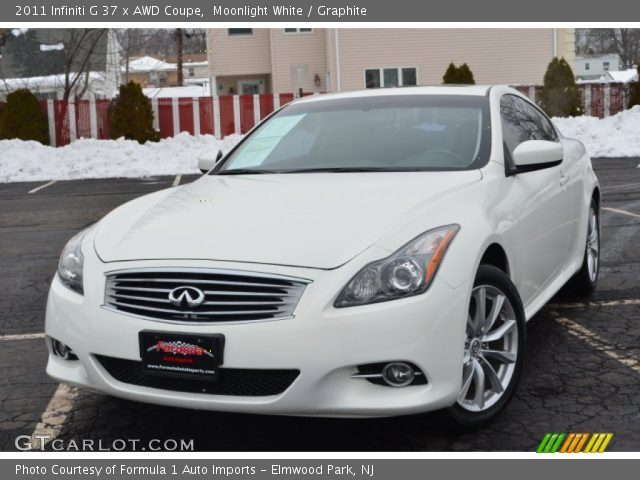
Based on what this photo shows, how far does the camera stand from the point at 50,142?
75.9 feet

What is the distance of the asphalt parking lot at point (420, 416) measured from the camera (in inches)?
153

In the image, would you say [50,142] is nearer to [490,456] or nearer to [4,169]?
[4,169]

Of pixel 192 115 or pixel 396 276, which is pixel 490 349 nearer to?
pixel 396 276

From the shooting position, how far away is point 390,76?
3334 cm

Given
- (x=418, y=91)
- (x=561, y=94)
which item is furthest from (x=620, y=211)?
(x=561, y=94)

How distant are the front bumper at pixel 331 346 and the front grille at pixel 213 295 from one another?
40mm

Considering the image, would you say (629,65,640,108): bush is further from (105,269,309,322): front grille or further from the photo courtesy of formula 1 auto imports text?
(105,269,309,322): front grille

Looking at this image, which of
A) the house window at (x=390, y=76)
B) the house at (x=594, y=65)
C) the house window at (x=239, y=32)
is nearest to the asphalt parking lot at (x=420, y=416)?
the house window at (x=390, y=76)

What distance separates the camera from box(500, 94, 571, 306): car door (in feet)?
15.2

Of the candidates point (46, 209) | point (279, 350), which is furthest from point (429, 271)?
point (46, 209)

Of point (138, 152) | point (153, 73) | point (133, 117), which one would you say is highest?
point (153, 73)

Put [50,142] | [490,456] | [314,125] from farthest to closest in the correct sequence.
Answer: [50,142]
[314,125]
[490,456]

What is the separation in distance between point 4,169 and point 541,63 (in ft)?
68.5

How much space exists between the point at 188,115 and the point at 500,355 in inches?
825
